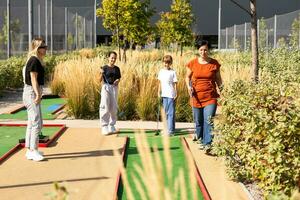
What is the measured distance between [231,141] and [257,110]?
0.67 m

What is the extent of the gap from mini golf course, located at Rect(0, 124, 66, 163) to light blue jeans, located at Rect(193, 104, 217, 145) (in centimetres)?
235

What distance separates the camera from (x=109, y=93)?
9164mm

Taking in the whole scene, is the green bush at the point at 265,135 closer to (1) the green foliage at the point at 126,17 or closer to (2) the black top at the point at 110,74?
(2) the black top at the point at 110,74

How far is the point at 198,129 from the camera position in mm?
7855

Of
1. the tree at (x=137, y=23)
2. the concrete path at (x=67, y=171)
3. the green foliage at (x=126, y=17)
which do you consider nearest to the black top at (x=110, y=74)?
the concrete path at (x=67, y=171)

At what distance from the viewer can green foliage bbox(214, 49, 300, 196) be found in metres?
4.50

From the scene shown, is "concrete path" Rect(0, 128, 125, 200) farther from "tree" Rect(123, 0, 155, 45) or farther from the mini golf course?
"tree" Rect(123, 0, 155, 45)

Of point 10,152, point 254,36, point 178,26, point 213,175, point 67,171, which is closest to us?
point 213,175

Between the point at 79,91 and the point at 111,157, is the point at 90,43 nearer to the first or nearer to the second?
the point at 79,91

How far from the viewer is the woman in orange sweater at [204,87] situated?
7492 mm

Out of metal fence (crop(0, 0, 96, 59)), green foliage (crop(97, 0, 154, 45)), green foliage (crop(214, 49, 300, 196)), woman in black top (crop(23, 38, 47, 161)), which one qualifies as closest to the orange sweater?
green foliage (crop(214, 49, 300, 196))

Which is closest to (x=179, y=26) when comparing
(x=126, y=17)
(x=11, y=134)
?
(x=126, y=17)

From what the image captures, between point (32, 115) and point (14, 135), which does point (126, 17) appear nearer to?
point (14, 135)

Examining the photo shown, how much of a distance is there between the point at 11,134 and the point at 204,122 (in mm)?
3530
